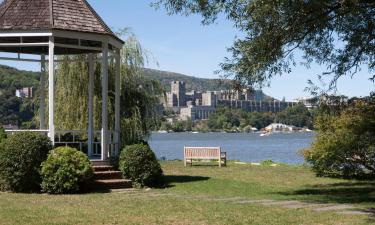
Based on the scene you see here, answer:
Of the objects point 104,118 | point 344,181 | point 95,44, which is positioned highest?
point 95,44

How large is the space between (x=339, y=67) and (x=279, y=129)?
111804mm

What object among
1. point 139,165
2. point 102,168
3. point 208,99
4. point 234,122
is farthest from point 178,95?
point 139,165

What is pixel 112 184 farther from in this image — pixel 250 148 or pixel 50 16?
pixel 250 148

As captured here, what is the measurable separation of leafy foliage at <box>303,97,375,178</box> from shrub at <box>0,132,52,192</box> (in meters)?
10.3

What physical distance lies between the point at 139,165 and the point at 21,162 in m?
3.31

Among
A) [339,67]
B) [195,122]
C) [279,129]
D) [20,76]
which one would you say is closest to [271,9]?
[339,67]

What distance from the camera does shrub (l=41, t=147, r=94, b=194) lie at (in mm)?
14969

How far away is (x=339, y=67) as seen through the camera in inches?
628

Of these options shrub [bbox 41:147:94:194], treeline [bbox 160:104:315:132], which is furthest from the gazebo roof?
treeline [bbox 160:104:315:132]

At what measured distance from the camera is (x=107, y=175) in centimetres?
1658

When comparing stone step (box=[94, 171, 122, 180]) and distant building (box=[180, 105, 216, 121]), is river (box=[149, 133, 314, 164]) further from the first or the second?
distant building (box=[180, 105, 216, 121])

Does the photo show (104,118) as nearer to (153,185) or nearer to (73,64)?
(153,185)

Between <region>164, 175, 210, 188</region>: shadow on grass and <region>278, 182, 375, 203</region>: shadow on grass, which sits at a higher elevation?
<region>164, 175, 210, 188</region>: shadow on grass

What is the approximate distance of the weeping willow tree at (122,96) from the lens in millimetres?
27484
